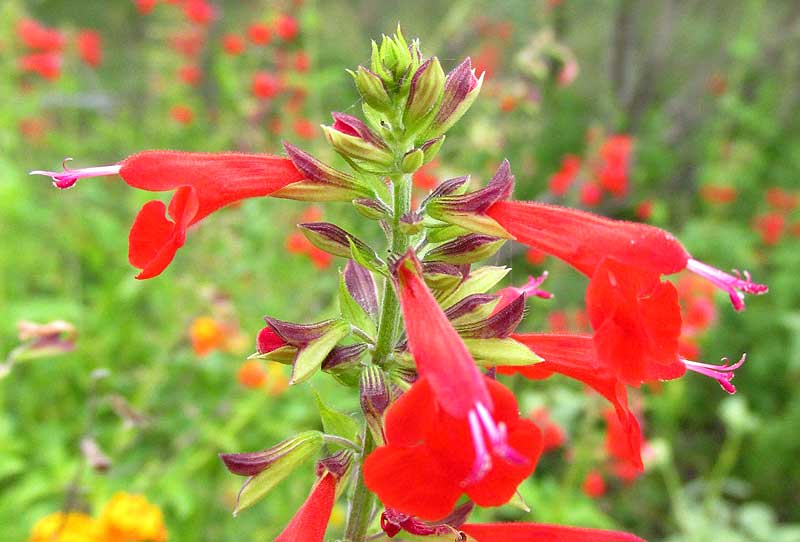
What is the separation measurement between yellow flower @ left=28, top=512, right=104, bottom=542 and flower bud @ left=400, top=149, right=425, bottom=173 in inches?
58.9

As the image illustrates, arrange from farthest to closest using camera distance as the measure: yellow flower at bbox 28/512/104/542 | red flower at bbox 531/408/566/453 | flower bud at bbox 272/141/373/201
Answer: red flower at bbox 531/408/566/453 < yellow flower at bbox 28/512/104/542 < flower bud at bbox 272/141/373/201

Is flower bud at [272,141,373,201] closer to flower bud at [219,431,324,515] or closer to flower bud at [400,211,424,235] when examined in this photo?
flower bud at [400,211,424,235]

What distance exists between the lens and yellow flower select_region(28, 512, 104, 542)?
204 centimetres

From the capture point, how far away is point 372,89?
3.81ft

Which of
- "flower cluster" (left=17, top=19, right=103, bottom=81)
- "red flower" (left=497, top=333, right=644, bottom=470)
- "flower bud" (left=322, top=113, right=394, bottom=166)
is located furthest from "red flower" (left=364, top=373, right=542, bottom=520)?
"flower cluster" (left=17, top=19, right=103, bottom=81)

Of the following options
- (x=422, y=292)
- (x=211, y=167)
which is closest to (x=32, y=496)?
(x=211, y=167)

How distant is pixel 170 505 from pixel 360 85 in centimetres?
236

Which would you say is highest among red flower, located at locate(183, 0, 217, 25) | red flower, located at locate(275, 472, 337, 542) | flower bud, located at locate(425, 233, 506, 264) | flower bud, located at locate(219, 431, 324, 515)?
flower bud, located at locate(425, 233, 506, 264)

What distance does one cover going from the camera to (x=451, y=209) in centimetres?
118

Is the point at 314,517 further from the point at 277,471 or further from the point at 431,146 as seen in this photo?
the point at 431,146

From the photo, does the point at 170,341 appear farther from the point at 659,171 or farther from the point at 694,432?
the point at 659,171

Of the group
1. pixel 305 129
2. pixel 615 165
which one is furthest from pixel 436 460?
pixel 305 129

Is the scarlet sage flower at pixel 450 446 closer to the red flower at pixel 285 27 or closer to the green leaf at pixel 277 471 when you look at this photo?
the green leaf at pixel 277 471

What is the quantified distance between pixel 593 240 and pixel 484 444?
42 cm
